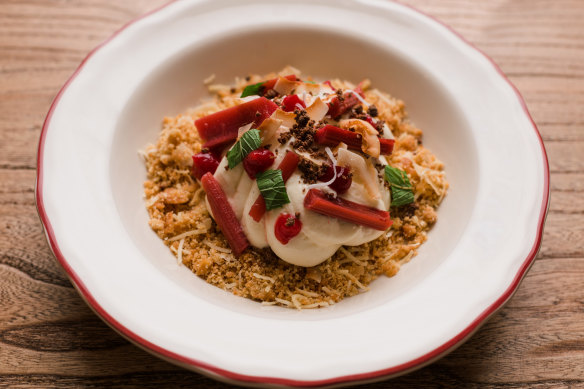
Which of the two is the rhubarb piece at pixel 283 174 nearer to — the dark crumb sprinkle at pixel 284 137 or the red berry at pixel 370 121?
the dark crumb sprinkle at pixel 284 137

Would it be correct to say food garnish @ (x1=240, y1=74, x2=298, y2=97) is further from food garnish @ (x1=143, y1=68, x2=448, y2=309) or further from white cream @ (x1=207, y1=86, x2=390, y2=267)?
white cream @ (x1=207, y1=86, x2=390, y2=267)

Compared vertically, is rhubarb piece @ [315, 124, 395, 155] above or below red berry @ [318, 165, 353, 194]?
above

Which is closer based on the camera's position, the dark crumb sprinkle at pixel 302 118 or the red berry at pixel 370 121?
the dark crumb sprinkle at pixel 302 118

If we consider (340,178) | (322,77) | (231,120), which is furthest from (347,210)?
(322,77)

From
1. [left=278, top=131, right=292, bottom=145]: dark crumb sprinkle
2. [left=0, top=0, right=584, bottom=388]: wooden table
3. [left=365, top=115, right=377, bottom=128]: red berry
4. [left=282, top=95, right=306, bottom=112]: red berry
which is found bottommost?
[left=0, top=0, right=584, bottom=388]: wooden table

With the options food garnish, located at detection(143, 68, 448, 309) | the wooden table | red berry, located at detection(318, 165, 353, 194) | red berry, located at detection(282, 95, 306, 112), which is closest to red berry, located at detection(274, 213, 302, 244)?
food garnish, located at detection(143, 68, 448, 309)

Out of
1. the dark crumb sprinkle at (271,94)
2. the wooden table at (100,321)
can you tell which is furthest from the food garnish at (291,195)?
the wooden table at (100,321)

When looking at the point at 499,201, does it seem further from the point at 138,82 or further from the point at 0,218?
the point at 0,218
